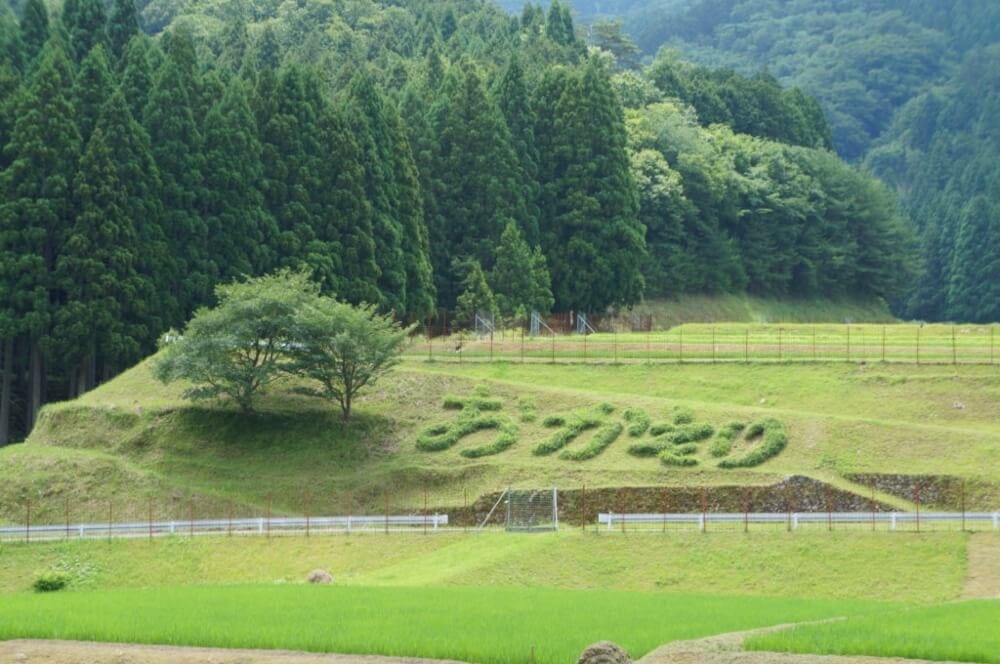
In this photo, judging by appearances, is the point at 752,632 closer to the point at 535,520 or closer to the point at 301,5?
the point at 535,520

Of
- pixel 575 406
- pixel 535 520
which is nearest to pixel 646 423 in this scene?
pixel 575 406

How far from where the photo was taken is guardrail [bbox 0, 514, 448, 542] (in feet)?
183

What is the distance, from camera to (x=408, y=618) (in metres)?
37.8

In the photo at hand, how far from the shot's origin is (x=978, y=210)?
462 ft

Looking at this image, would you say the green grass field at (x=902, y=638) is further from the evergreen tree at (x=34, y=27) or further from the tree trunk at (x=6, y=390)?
the evergreen tree at (x=34, y=27)

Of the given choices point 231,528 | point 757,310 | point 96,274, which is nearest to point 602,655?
point 231,528

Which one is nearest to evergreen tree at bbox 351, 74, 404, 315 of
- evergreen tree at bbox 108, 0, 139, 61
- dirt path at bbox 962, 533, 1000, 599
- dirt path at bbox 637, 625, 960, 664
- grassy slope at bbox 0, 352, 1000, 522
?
grassy slope at bbox 0, 352, 1000, 522

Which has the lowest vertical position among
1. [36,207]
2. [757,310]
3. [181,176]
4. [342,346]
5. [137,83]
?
[342,346]

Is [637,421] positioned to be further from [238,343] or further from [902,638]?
[902,638]

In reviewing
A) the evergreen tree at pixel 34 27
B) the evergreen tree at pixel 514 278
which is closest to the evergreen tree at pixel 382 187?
the evergreen tree at pixel 514 278

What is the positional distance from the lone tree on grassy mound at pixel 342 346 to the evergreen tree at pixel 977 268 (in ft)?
247

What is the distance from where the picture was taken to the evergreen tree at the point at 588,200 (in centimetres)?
9669

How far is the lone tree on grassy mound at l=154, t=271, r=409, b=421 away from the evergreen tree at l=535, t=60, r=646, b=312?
2893 cm

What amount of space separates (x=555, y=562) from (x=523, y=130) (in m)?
52.7
